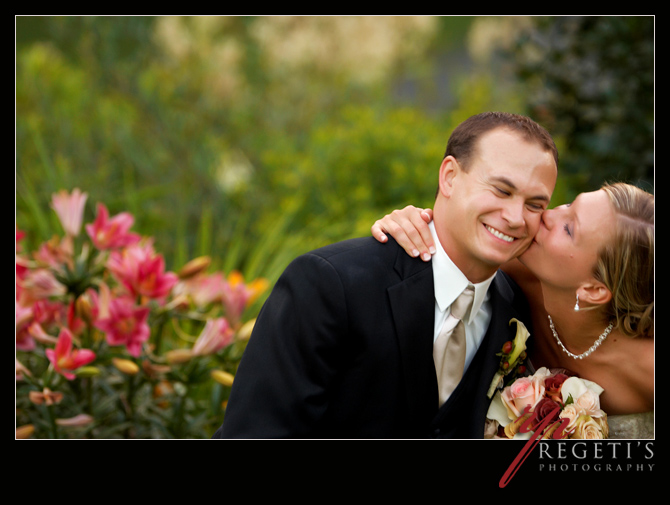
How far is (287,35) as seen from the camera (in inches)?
226

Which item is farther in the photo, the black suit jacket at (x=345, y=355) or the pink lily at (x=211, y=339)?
the pink lily at (x=211, y=339)

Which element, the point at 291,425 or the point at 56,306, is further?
the point at 56,306

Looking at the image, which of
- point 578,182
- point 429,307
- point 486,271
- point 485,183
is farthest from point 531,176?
point 578,182

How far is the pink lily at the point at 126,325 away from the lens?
2.39 meters

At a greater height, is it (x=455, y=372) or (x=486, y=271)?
(x=486, y=271)

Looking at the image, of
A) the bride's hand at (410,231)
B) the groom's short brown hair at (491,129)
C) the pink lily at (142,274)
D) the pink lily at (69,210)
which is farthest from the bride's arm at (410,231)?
the pink lily at (69,210)

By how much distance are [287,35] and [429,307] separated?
445 centimetres

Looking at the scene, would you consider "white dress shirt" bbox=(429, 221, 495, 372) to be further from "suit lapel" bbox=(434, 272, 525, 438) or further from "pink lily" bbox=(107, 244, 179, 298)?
"pink lily" bbox=(107, 244, 179, 298)

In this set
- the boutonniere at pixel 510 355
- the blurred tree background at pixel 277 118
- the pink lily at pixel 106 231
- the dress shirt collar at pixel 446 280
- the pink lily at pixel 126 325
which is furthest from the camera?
the blurred tree background at pixel 277 118

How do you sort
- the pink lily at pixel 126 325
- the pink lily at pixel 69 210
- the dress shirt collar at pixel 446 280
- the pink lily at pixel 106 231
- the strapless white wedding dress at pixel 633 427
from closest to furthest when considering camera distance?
1. the dress shirt collar at pixel 446 280
2. the strapless white wedding dress at pixel 633 427
3. the pink lily at pixel 126 325
4. the pink lily at pixel 106 231
5. the pink lily at pixel 69 210

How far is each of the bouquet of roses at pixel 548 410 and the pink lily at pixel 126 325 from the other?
1.32m

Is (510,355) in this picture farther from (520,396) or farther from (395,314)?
(395,314)

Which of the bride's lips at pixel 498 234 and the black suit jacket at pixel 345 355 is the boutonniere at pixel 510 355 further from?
the bride's lips at pixel 498 234
